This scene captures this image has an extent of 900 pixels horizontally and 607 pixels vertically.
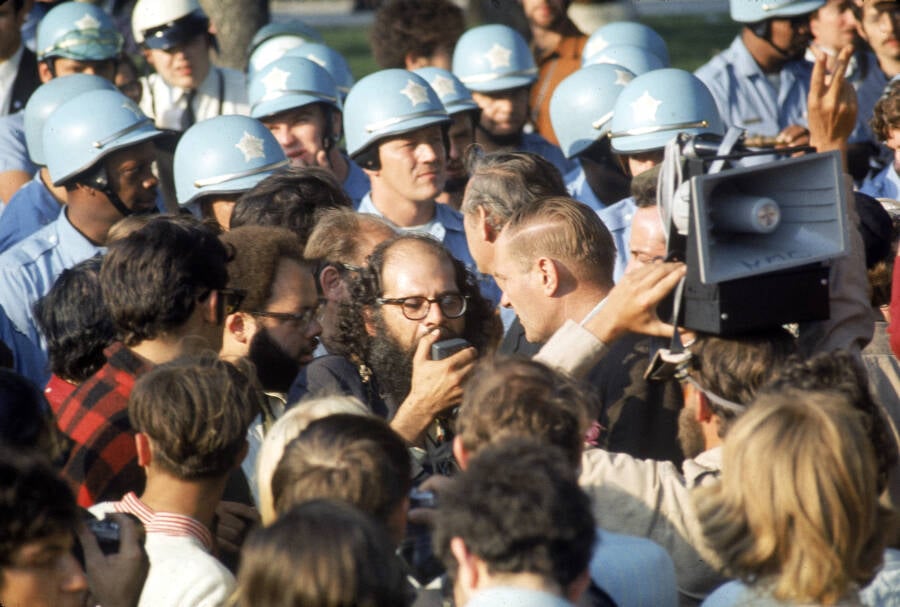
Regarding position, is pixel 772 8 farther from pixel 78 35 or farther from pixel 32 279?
pixel 32 279

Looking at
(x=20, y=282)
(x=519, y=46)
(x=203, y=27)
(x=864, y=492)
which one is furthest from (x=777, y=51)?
(x=864, y=492)

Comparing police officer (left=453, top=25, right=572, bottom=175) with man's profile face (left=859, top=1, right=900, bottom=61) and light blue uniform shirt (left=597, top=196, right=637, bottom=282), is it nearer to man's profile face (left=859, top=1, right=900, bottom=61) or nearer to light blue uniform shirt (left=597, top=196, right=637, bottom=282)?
light blue uniform shirt (left=597, top=196, right=637, bottom=282)

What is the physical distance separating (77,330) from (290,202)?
157cm

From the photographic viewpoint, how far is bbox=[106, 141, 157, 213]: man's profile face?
20.5ft

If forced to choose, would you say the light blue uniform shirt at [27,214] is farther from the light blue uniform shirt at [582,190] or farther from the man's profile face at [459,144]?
the light blue uniform shirt at [582,190]

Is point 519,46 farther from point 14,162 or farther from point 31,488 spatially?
point 31,488

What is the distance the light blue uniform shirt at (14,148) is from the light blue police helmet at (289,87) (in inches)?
53.4

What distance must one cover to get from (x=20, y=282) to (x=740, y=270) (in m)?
3.59

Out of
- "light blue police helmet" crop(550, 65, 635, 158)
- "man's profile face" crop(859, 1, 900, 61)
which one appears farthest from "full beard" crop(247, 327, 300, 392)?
"man's profile face" crop(859, 1, 900, 61)

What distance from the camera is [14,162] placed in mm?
7578

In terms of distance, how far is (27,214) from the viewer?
6.72m

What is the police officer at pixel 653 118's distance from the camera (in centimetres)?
654

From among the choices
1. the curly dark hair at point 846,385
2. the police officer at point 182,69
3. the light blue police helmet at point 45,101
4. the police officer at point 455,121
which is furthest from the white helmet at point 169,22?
the curly dark hair at point 846,385

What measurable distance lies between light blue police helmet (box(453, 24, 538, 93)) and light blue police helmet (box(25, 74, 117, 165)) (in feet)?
7.67
